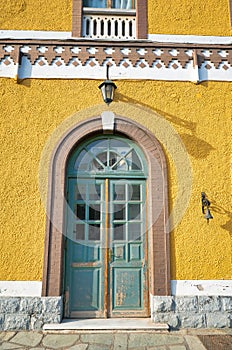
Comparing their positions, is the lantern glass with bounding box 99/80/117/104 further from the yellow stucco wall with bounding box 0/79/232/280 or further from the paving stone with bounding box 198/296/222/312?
the paving stone with bounding box 198/296/222/312

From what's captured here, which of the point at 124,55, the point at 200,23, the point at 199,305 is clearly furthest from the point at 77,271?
the point at 200,23

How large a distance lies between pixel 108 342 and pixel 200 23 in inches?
231

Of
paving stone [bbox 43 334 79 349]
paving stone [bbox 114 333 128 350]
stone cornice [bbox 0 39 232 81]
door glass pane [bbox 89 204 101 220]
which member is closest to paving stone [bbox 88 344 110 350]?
paving stone [bbox 114 333 128 350]

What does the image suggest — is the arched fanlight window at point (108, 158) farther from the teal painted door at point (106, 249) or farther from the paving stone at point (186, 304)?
the paving stone at point (186, 304)

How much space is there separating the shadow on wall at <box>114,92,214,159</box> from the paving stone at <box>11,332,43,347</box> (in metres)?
3.82

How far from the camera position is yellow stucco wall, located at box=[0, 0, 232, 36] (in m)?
5.52

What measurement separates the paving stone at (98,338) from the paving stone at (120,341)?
0.25 ft

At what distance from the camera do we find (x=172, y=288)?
183 inches

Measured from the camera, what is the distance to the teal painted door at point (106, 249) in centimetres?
478

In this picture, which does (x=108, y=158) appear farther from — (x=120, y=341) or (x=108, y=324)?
(x=120, y=341)

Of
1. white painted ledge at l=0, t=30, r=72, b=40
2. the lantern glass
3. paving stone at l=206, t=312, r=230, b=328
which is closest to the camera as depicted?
paving stone at l=206, t=312, r=230, b=328

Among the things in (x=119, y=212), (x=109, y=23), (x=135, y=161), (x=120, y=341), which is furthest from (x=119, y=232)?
(x=109, y=23)

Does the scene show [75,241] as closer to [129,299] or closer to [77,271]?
[77,271]

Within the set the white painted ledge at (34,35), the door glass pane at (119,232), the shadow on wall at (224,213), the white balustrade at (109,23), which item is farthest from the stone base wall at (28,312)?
the white balustrade at (109,23)
